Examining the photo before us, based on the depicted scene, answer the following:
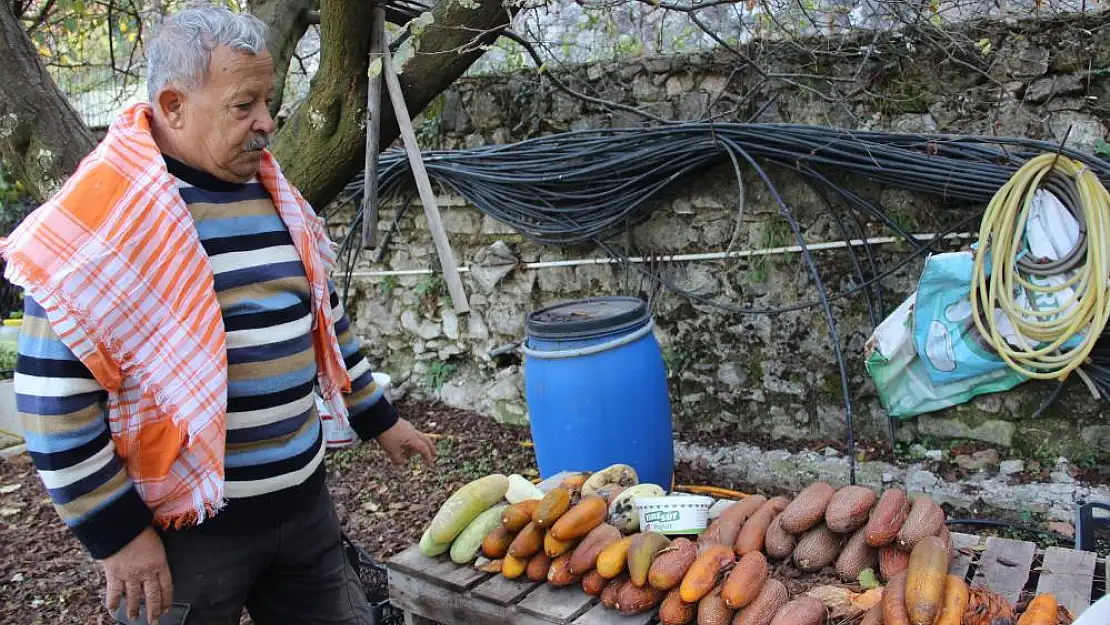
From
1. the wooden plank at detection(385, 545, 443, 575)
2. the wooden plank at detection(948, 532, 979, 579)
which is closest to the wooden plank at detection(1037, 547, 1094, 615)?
the wooden plank at detection(948, 532, 979, 579)

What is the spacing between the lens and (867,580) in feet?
6.90

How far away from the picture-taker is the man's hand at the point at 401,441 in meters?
2.22

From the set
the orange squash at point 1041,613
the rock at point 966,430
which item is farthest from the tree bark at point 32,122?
the rock at point 966,430

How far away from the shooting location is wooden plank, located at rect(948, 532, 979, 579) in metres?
2.23

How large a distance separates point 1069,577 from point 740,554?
2.68ft

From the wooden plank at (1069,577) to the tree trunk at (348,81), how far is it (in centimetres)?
228

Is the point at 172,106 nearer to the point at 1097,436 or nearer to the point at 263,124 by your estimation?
the point at 263,124

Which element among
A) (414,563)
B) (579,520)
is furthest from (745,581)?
(414,563)

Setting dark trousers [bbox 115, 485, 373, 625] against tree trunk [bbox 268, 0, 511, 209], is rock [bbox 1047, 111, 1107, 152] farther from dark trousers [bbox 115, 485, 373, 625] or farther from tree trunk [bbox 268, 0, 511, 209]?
dark trousers [bbox 115, 485, 373, 625]

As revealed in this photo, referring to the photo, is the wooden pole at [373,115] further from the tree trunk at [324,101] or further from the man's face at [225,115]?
the man's face at [225,115]

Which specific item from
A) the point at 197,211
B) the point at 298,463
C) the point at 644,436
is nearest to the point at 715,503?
the point at 644,436

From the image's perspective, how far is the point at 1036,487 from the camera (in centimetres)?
374

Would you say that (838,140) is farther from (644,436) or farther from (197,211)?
(197,211)

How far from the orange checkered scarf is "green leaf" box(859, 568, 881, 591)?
1.50 m
